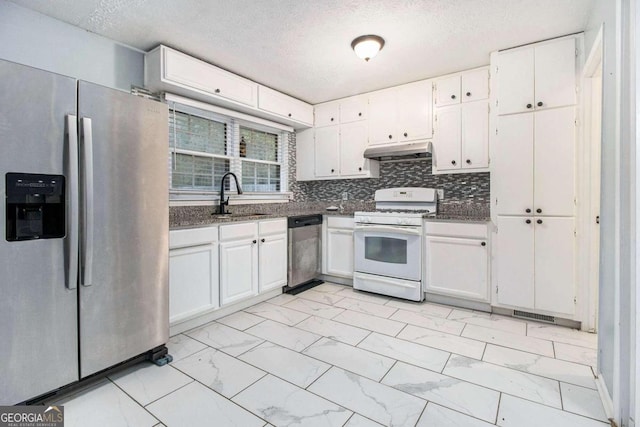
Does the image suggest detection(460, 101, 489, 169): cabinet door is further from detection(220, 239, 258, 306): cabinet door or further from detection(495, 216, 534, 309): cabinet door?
detection(220, 239, 258, 306): cabinet door

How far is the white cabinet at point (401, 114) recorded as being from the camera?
3.36 meters

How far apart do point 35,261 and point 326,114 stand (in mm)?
3425

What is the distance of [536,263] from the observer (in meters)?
2.63

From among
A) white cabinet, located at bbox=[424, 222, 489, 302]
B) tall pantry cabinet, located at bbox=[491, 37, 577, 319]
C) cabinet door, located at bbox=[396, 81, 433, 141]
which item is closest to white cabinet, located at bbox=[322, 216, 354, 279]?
white cabinet, located at bbox=[424, 222, 489, 302]

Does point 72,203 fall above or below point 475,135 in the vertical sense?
below

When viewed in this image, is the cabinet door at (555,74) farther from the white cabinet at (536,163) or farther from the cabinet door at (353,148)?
the cabinet door at (353,148)

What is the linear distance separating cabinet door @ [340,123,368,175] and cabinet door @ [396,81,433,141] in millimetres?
499

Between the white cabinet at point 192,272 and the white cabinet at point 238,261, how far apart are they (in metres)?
0.09

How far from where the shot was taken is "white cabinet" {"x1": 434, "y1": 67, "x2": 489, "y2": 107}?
9.92ft

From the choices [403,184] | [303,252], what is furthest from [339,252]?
[403,184]

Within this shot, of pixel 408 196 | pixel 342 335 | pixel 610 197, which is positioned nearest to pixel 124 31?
pixel 342 335

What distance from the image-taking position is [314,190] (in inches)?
183

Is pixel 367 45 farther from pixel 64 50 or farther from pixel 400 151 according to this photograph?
pixel 64 50

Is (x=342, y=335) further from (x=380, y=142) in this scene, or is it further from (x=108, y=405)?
(x=380, y=142)
